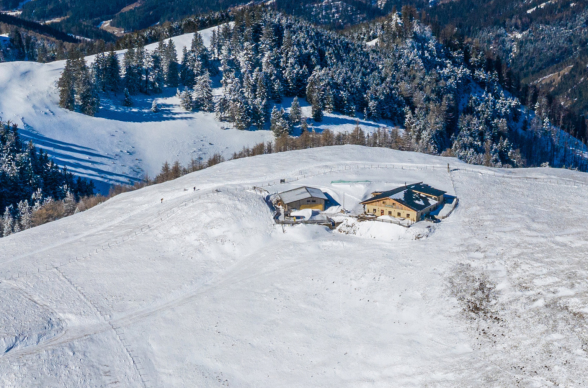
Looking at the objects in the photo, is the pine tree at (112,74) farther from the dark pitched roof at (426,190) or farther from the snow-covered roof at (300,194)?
the dark pitched roof at (426,190)

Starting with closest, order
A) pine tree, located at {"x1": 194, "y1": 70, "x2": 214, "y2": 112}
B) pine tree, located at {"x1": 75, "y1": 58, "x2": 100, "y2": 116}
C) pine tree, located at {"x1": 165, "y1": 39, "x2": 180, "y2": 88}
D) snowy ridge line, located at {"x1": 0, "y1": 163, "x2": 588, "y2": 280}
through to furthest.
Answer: snowy ridge line, located at {"x1": 0, "y1": 163, "x2": 588, "y2": 280}, pine tree, located at {"x1": 75, "y1": 58, "x2": 100, "y2": 116}, pine tree, located at {"x1": 194, "y1": 70, "x2": 214, "y2": 112}, pine tree, located at {"x1": 165, "y1": 39, "x2": 180, "y2": 88}

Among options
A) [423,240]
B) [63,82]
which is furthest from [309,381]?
[63,82]

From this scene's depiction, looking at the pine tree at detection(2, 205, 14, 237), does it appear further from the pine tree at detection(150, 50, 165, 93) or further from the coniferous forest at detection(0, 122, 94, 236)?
the pine tree at detection(150, 50, 165, 93)

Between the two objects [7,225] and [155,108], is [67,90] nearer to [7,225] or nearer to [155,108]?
[155,108]

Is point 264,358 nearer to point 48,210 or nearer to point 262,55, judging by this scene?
point 48,210

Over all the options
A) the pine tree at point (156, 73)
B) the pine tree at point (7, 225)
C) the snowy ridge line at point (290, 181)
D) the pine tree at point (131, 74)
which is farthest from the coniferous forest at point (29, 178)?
the pine tree at point (156, 73)

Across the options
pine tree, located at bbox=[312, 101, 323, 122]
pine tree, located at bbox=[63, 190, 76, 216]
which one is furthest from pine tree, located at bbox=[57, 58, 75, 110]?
pine tree, located at bbox=[312, 101, 323, 122]
